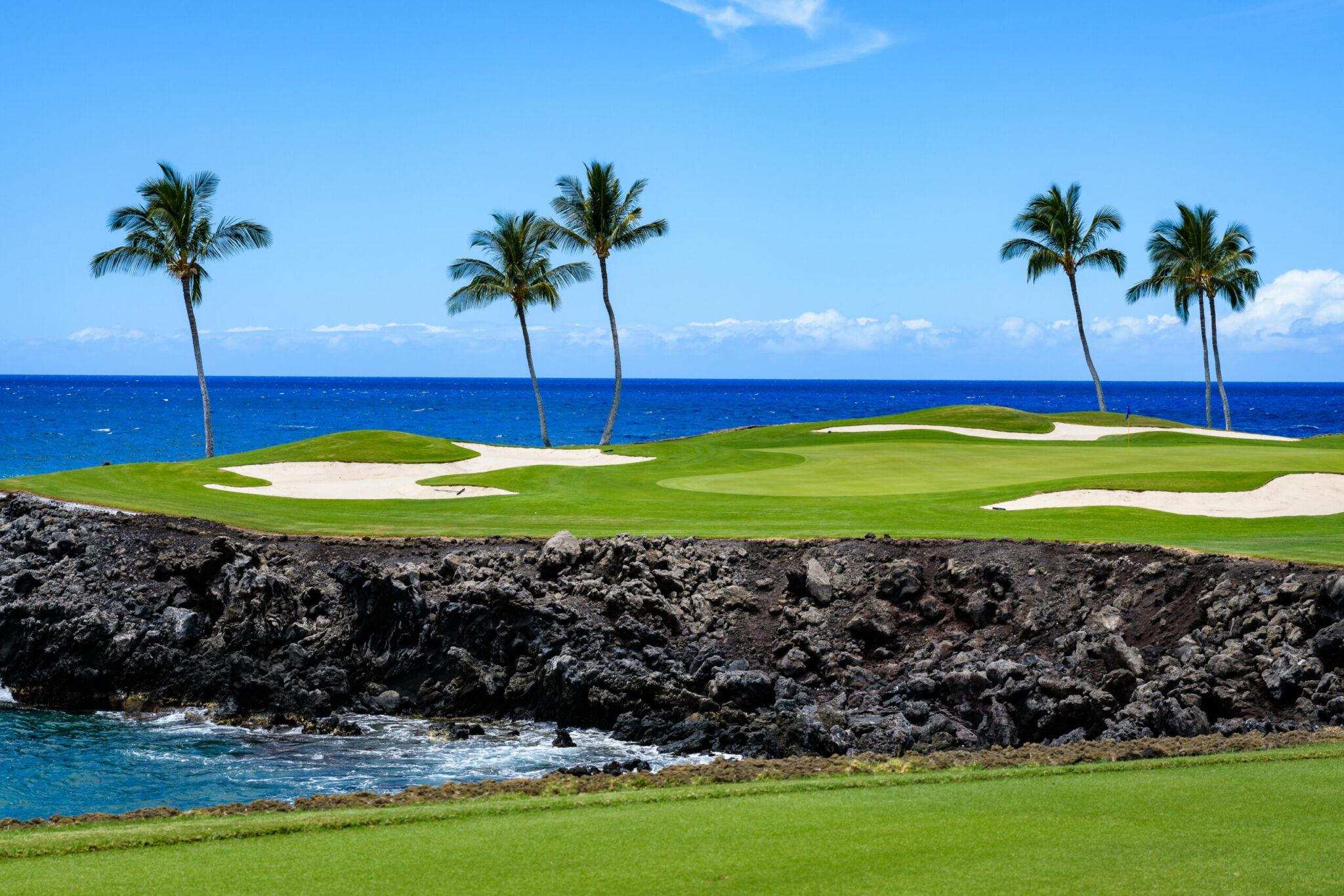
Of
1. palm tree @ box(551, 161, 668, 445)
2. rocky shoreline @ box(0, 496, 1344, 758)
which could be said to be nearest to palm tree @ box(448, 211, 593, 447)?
palm tree @ box(551, 161, 668, 445)

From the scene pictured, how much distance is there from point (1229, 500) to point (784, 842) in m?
19.1

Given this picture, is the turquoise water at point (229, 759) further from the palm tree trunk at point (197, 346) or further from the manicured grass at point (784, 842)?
the palm tree trunk at point (197, 346)

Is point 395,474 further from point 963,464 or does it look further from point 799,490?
point 963,464

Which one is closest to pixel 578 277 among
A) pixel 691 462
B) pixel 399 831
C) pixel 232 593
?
pixel 691 462

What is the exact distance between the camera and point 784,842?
726 centimetres

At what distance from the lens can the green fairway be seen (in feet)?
69.0

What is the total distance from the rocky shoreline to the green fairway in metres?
1.61

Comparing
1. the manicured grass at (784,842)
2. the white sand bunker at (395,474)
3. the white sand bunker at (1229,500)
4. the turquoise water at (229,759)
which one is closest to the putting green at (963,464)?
the white sand bunker at (1229,500)

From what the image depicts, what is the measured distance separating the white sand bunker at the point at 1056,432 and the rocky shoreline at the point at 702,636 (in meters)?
23.1

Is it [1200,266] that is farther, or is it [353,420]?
[353,420]

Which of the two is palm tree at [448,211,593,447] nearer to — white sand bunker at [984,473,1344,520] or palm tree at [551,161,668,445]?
palm tree at [551,161,668,445]

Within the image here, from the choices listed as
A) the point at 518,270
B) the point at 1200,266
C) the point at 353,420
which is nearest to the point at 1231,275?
the point at 1200,266

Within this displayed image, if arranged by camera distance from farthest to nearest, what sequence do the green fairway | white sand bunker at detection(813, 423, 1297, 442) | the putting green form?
white sand bunker at detection(813, 423, 1297, 442) < the putting green < the green fairway

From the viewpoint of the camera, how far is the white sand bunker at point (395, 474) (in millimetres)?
27891
